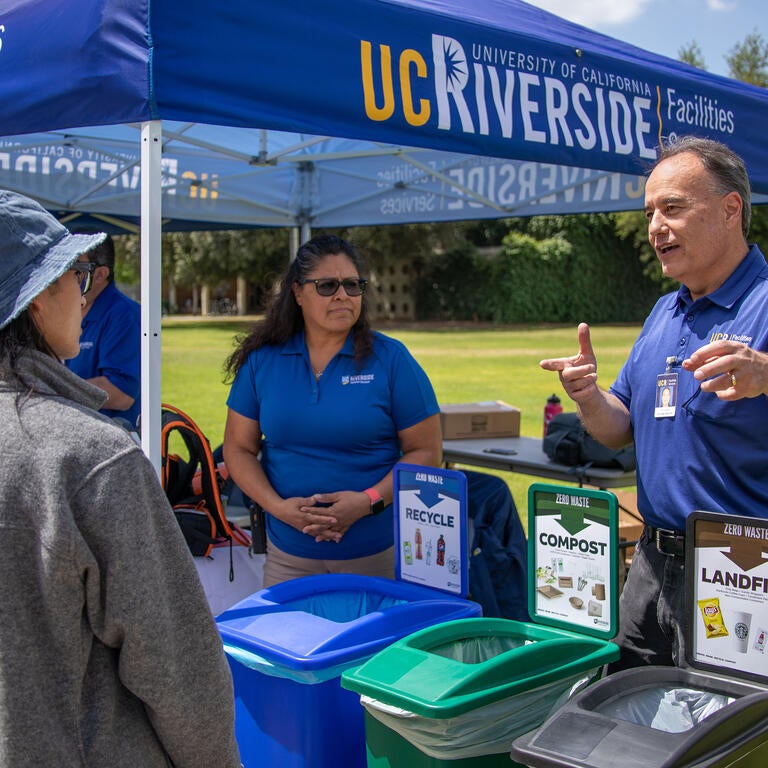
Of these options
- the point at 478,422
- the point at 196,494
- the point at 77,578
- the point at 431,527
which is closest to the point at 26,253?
the point at 77,578

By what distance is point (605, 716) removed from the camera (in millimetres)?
1440

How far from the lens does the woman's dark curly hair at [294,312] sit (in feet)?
9.29

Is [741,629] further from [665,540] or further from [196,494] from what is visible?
[196,494]

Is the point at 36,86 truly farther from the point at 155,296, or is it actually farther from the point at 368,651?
the point at 368,651

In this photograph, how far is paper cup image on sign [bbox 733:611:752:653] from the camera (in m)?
1.58

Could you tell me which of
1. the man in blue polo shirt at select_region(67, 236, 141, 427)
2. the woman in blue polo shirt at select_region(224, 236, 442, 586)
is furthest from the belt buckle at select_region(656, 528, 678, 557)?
the man in blue polo shirt at select_region(67, 236, 141, 427)

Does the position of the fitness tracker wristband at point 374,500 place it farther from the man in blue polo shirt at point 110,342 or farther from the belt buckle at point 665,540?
the man in blue polo shirt at point 110,342

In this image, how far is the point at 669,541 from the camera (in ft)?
6.78

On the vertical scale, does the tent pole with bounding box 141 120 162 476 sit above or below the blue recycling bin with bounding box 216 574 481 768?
above

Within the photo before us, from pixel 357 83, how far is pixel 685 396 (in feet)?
3.92

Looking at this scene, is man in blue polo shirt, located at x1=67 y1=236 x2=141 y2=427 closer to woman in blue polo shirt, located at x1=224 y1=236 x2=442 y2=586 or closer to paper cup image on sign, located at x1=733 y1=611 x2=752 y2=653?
woman in blue polo shirt, located at x1=224 y1=236 x2=442 y2=586

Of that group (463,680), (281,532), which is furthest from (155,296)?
(463,680)

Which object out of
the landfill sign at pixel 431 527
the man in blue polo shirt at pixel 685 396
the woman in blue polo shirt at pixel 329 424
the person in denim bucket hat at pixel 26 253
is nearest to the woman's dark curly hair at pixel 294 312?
the woman in blue polo shirt at pixel 329 424

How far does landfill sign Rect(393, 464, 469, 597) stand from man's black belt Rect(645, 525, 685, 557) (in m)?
0.46
